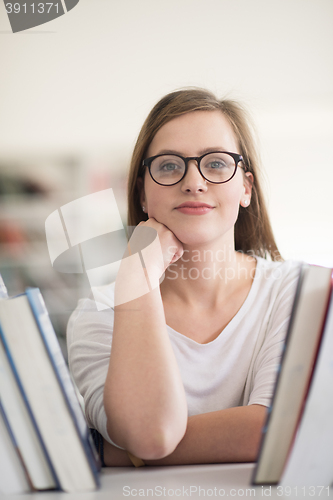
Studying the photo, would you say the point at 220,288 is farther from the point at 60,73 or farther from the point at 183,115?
the point at 60,73

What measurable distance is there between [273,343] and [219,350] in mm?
129

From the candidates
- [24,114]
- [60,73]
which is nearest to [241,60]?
[60,73]

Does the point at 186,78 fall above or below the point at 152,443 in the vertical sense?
above

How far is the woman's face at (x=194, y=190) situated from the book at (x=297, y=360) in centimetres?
Answer: 52

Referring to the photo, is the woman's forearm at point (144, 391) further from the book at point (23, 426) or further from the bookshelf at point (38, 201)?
the bookshelf at point (38, 201)

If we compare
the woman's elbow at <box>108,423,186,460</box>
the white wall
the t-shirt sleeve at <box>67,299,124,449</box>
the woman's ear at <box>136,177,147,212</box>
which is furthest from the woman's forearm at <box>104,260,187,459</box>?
the white wall

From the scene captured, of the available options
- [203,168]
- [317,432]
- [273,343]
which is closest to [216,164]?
[203,168]

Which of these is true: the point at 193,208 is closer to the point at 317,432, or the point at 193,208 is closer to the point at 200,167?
the point at 200,167

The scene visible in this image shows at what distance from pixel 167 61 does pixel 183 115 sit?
1.70 metres

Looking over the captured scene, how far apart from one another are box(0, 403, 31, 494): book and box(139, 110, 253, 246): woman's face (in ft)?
1.82

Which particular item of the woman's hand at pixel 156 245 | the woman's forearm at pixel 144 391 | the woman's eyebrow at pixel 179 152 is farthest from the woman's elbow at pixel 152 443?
the woman's eyebrow at pixel 179 152

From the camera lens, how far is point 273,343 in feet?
2.29

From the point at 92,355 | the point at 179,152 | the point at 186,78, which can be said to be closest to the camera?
the point at 92,355

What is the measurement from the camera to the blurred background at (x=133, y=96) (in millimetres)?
2258
